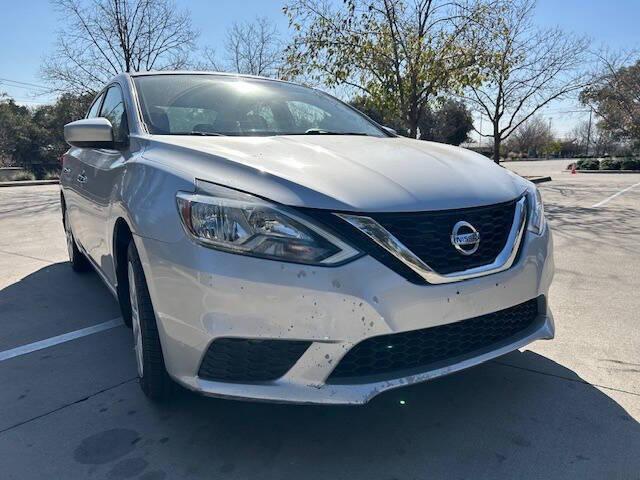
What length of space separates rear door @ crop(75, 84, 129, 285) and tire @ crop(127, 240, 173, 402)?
0.54 meters

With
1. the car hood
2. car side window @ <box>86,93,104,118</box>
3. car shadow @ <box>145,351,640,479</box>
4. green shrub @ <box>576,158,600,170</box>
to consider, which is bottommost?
car shadow @ <box>145,351,640,479</box>

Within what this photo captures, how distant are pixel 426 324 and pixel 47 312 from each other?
3186 mm

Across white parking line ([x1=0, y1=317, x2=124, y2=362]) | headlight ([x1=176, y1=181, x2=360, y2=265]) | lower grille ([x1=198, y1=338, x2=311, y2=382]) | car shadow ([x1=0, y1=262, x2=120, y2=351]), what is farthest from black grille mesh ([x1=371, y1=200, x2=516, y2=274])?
car shadow ([x1=0, y1=262, x2=120, y2=351])

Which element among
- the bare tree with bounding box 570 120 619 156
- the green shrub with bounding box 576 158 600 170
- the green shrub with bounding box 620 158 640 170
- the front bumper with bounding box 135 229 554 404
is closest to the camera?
the front bumper with bounding box 135 229 554 404

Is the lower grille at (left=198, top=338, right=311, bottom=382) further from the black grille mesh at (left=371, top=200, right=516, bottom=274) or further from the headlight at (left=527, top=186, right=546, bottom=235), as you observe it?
the headlight at (left=527, top=186, right=546, bottom=235)

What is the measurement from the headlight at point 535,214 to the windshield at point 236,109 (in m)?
1.27

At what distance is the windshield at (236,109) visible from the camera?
9.58 feet

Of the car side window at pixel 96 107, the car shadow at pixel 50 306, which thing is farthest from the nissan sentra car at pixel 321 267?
the car side window at pixel 96 107

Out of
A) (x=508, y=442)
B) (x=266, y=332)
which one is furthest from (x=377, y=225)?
(x=508, y=442)

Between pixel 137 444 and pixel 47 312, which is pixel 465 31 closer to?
pixel 47 312

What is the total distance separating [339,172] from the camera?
2.10 metres

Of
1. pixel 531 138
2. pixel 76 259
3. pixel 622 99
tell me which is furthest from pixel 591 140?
pixel 76 259

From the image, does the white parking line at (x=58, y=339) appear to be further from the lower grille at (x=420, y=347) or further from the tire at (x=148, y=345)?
the lower grille at (x=420, y=347)

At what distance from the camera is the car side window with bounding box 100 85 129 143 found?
288cm
